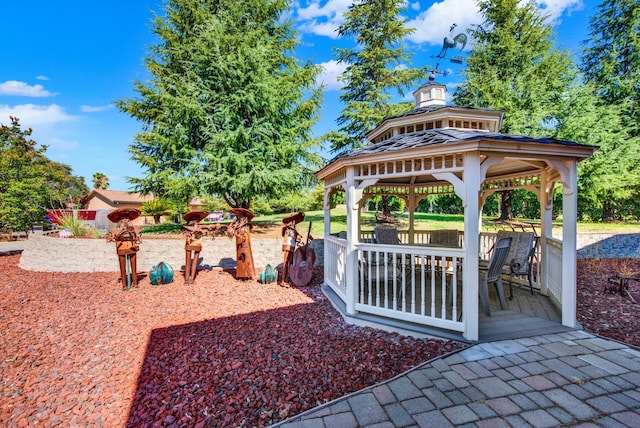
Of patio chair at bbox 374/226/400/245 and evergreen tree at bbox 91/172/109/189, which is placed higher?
evergreen tree at bbox 91/172/109/189

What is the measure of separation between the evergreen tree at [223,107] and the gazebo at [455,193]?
4.85 meters

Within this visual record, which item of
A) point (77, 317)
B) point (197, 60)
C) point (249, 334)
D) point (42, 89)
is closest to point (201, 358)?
point (249, 334)

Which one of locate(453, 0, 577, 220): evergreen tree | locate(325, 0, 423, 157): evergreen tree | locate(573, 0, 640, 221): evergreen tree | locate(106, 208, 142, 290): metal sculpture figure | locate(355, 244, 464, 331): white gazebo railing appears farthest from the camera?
locate(453, 0, 577, 220): evergreen tree

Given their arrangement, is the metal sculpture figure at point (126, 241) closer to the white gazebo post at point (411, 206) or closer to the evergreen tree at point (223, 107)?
the evergreen tree at point (223, 107)

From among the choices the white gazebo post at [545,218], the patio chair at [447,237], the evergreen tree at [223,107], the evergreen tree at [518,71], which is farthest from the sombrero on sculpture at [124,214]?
the evergreen tree at [518,71]

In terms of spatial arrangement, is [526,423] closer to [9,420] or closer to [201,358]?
[201,358]

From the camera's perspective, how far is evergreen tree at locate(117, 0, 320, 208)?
9344 mm

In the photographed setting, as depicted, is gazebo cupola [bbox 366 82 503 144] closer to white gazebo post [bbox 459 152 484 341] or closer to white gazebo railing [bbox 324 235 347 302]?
white gazebo post [bbox 459 152 484 341]

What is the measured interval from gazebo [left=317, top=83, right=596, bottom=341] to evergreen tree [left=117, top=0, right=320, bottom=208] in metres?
4.85

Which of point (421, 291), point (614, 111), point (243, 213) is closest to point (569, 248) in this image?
point (421, 291)

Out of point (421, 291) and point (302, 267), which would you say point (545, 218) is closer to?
point (421, 291)

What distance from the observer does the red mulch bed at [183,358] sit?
2.45 metres

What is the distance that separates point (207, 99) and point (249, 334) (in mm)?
8749

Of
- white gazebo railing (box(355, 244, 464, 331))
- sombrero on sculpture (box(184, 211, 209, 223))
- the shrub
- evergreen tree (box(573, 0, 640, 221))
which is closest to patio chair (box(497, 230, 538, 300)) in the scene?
white gazebo railing (box(355, 244, 464, 331))
